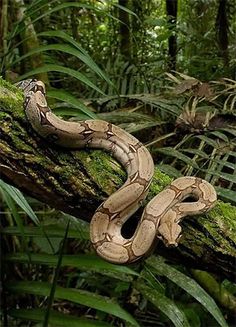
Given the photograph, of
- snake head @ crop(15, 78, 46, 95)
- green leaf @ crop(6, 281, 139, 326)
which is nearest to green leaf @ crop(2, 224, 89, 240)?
green leaf @ crop(6, 281, 139, 326)

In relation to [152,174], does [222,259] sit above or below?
below

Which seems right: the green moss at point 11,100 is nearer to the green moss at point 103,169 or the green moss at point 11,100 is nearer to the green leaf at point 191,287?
the green moss at point 103,169

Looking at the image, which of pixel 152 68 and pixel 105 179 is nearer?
pixel 105 179

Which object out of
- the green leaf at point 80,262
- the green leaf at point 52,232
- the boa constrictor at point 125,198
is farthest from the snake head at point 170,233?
the green leaf at point 52,232

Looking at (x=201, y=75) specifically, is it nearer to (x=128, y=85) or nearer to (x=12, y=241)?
(x=128, y=85)

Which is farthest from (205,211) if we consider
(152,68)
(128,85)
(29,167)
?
(152,68)

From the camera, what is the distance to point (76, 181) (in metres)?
1.43

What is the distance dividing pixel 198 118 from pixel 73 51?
0.75 meters

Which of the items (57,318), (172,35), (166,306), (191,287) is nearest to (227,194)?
(191,287)

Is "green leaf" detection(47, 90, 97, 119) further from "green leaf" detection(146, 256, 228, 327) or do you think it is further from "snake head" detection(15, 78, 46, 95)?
"green leaf" detection(146, 256, 228, 327)

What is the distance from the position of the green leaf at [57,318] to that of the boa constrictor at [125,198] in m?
0.51

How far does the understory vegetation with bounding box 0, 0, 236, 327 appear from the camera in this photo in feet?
6.28

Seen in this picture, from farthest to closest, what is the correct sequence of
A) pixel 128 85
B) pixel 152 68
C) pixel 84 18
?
pixel 84 18 → pixel 152 68 → pixel 128 85

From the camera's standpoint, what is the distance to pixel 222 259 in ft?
4.99
